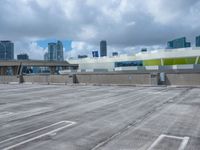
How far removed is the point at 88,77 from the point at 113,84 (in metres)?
4.97

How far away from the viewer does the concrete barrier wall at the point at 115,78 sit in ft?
115

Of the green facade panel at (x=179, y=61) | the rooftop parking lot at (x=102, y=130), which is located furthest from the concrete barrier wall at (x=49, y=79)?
the green facade panel at (x=179, y=61)

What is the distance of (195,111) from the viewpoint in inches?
542

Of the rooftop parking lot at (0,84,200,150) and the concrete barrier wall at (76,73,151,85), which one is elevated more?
the concrete barrier wall at (76,73,151,85)

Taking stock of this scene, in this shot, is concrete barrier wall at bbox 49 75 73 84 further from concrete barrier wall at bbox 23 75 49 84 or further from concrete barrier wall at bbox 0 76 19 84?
concrete barrier wall at bbox 0 76 19 84

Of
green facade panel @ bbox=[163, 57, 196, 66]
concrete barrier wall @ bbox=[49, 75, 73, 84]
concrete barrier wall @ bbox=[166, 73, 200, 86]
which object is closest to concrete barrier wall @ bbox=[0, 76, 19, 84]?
concrete barrier wall @ bbox=[49, 75, 73, 84]

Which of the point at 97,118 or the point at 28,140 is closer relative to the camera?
the point at 28,140

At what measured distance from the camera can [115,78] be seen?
3725 cm

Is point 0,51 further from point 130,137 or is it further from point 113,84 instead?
point 130,137

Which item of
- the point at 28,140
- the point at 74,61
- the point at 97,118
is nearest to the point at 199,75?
the point at 97,118

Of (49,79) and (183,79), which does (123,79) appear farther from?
(49,79)

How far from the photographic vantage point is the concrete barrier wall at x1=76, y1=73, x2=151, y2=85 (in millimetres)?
35044

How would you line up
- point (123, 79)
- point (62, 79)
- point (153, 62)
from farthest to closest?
point (153, 62)
point (62, 79)
point (123, 79)

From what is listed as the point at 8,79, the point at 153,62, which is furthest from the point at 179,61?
the point at 8,79
